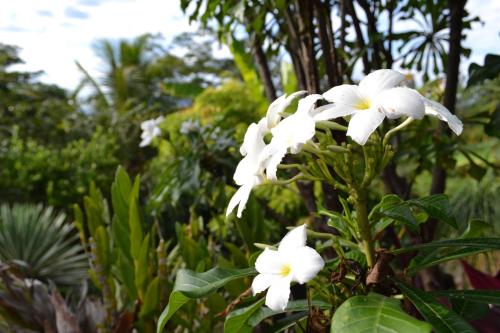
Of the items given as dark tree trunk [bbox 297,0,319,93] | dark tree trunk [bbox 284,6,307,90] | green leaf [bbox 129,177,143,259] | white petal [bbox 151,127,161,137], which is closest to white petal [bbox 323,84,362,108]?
dark tree trunk [bbox 297,0,319,93]

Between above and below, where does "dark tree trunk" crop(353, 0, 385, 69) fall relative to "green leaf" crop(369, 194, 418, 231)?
above

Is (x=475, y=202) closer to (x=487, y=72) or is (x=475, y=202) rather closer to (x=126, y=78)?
(x=487, y=72)

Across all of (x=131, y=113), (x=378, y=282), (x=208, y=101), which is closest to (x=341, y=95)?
(x=378, y=282)

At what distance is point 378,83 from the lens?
71 centimetres

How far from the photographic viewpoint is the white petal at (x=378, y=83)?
0.70m

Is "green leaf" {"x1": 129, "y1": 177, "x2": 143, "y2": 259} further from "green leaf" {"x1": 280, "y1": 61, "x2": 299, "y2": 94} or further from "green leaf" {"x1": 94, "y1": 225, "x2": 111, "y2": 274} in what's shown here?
"green leaf" {"x1": 280, "y1": 61, "x2": 299, "y2": 94}

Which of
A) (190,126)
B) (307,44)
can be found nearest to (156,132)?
(190,126)

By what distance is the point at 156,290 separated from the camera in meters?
1.60

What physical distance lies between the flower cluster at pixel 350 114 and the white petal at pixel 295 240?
0.09m

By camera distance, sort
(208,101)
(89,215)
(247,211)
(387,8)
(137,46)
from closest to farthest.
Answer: (247,211)
(89,215)
(387,8)
(208,101)
(137,46)

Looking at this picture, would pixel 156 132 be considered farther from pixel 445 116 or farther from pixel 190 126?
pixel 445 116

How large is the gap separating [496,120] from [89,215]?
1.55m

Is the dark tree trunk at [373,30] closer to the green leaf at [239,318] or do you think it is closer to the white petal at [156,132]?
the white petal at [156,132]

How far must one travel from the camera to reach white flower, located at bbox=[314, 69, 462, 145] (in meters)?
0.64
